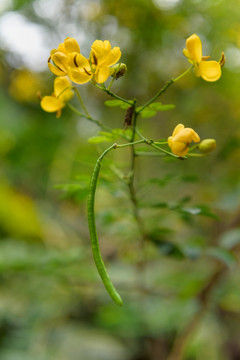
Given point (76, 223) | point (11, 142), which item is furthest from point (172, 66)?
point (76, 223)

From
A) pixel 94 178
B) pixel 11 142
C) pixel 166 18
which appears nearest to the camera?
pixel 94 178

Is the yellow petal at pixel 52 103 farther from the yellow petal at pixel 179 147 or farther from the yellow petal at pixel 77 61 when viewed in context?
the yellow petal at pixel 179 147

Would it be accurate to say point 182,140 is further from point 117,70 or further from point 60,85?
point 60,85

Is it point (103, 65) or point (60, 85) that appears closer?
point (103, 65)

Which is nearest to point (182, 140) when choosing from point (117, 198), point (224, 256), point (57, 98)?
point (57, 98)

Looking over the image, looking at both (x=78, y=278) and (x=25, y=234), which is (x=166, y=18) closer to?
(x=78, y=278)

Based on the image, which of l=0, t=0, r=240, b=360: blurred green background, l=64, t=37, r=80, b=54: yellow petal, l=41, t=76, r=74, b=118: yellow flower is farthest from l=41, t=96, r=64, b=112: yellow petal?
l=0, t=0, r=240, b=360: blurred green background

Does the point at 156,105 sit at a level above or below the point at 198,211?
above
